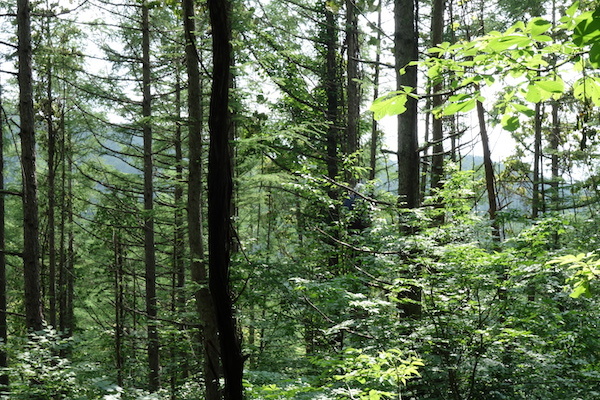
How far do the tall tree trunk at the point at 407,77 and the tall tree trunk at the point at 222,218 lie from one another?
443 centimetres

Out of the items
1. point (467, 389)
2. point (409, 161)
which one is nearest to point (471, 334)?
point (467, 389)

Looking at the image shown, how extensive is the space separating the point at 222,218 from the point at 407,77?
4735mm

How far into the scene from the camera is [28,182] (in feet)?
24.5

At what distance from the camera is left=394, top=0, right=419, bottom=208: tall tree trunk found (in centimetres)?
519

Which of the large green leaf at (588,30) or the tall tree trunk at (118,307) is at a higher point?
the large green leaf at (588,30)

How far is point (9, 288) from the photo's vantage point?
758 inches

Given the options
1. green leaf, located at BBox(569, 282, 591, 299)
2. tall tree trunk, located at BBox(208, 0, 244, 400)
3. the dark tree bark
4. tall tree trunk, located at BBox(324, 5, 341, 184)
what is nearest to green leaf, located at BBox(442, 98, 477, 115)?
green leaf, located at BBox(569, 282, 591, 299)

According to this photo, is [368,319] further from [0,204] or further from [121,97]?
[0,204]

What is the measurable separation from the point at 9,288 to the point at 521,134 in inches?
934

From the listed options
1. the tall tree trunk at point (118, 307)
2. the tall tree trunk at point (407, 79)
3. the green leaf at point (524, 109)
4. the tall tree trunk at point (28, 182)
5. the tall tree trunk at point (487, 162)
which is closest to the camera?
the green leaf at point (524, 109)

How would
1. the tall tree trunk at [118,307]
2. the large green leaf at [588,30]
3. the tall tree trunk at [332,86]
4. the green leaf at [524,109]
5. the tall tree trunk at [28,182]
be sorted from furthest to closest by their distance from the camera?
the tall tree trunk at [332,86] < the tall tree trunk at [28,182] < the tall tree trunk at [118,307] < the green leaf at [524,109] < the large green leaf at [588,30]

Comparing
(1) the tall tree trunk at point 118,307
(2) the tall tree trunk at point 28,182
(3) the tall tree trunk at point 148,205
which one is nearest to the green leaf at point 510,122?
(1) the tall tree trunk at point 118,307

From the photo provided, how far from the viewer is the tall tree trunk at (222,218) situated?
0.93 m

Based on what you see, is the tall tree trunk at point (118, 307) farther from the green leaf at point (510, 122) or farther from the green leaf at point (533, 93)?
the green leaf at point (533, 93)
